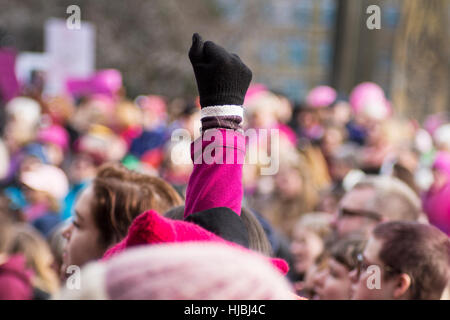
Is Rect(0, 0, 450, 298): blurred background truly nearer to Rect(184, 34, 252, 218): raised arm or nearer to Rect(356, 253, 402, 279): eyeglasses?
Rect(356, 253, 402, 279): eyeglasses

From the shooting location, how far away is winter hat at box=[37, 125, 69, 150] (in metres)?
7.37

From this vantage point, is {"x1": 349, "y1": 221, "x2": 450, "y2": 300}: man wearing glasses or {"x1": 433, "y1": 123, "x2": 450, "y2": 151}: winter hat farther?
{"x1": 433, "y1": 123, "x2": 450, "y2": 151}: winter hat

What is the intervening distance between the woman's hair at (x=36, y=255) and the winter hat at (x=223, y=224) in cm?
200

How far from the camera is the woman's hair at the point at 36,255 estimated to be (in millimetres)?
3441

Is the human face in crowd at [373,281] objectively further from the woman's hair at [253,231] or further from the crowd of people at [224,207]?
the woman's hair at [253,231]

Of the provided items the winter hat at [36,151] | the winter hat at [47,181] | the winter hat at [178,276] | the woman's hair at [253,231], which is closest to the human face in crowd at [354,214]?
the woman's hair at [253,231]

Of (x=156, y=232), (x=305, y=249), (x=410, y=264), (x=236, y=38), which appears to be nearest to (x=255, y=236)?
(x=156, y=232)

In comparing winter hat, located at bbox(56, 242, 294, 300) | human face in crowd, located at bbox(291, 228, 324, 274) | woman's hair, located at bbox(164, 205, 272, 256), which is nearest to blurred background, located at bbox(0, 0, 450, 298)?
human face in crowd, located at bbox(291, 228, 324, 274)

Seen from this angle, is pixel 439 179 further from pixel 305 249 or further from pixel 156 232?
pixel 156 232

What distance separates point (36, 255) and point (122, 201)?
1.28 m

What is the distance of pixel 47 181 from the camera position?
5.28 metres

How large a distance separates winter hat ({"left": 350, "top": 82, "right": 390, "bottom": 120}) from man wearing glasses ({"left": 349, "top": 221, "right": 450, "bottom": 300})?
178 inches

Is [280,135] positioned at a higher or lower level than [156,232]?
lower

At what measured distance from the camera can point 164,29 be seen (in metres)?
20.9
